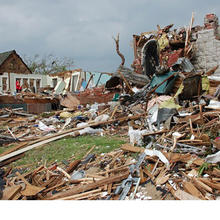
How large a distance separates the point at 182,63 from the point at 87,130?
20.0 ft

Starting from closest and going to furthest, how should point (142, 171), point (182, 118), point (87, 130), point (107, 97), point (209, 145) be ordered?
point (142, 171), point (209, 145), point (182, 118), point (87, 130), point (107, 97)

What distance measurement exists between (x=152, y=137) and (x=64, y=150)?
2333 mm

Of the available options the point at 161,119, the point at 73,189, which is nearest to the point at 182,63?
the point at 161,119

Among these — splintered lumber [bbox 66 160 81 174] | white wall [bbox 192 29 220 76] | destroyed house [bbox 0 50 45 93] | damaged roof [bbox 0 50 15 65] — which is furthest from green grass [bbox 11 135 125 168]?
damaged roof [bbox 0 50 15 65]

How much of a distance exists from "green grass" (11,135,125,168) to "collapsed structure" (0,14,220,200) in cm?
27

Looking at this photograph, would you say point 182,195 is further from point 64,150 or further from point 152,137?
point 64,150

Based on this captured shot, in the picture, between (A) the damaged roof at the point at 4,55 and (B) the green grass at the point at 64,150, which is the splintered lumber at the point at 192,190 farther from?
(A) the damaged roof at the point at 4,55

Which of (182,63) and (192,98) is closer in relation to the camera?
(192,98)

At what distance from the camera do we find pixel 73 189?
3680mm

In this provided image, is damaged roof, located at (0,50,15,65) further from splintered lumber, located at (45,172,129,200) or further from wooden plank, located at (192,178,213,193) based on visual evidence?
wooden plank, located at (192,178,213,193)

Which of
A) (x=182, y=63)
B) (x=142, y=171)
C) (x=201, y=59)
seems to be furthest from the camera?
(x=201, y=59)

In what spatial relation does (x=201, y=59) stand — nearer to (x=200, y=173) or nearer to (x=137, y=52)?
(x=137, y=52)

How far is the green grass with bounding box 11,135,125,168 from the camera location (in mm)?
5555

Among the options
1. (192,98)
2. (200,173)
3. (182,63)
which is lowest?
(200,173)
